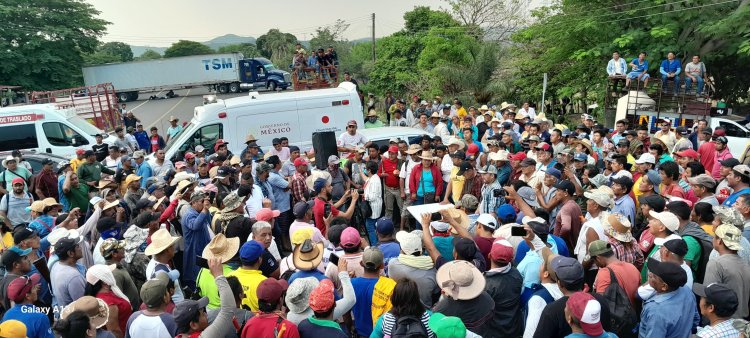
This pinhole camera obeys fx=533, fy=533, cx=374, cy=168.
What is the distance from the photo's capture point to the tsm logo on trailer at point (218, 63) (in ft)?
133

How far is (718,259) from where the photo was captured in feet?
14.5

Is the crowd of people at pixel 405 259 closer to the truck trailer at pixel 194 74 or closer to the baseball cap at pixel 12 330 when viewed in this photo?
the baseball cap at pixel 12 330

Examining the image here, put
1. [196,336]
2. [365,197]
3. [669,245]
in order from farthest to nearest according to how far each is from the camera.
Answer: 1. [365,197]
2. [669,245]
3. [196,336]

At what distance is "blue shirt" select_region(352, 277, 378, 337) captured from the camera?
4281mm

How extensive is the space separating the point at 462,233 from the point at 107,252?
131 inches

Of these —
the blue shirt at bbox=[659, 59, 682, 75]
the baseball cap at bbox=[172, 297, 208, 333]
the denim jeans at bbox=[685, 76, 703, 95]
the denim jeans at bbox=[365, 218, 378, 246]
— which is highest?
the blue shirt at bbox=[659, 59, 682, 75]

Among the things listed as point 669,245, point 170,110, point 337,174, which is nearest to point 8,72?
point 170,110

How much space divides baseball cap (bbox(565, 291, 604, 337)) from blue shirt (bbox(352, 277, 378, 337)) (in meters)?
1.57

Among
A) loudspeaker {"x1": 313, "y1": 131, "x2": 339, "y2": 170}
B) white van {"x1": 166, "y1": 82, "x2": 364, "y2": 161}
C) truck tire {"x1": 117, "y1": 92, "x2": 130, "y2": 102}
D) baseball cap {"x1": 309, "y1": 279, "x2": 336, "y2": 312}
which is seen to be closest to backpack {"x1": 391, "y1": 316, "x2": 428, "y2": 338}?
baseball cap {"x1": 309, "y1": 279, "x2": 336, "y2": 312}

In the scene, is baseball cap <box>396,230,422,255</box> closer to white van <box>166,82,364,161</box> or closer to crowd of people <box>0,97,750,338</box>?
crowd of people <box>0,97,750,338</box>

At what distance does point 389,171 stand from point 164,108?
3105 cm

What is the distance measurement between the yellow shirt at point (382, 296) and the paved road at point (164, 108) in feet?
78.7

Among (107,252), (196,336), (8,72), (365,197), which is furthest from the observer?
(8,72)

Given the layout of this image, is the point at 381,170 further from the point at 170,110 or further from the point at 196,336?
the point at 170,110
